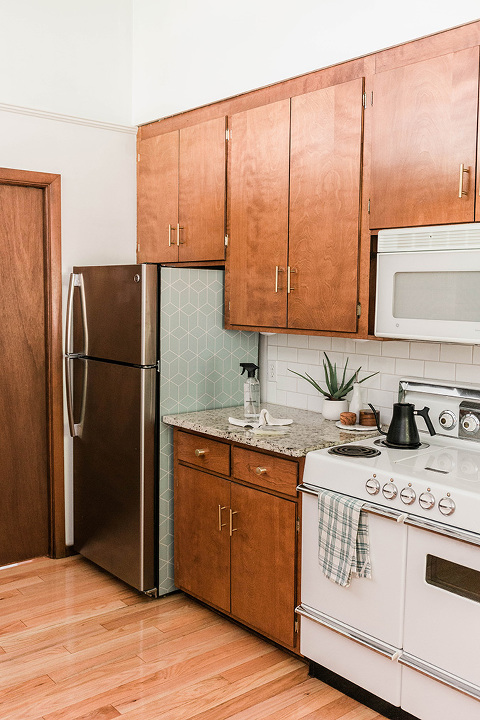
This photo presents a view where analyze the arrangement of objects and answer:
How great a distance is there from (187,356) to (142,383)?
0.27 metres

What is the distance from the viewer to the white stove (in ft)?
6.73

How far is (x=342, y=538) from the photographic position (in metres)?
2.36

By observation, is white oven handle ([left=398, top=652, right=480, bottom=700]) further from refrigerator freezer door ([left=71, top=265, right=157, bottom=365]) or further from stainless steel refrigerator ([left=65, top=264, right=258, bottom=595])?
refrigerator freezer door ([left=71, top=265, right=157, bottom=365])

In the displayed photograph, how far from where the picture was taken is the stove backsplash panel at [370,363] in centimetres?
276

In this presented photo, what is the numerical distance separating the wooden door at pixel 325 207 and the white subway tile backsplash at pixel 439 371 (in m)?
0.38

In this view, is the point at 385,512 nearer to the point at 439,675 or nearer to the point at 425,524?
the point at 425,524

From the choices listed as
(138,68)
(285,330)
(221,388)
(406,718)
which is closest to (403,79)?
(285,330)

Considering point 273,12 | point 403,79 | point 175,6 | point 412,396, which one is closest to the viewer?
point 403,79

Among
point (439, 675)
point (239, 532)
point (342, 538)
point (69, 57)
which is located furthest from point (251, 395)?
point (69, 57)

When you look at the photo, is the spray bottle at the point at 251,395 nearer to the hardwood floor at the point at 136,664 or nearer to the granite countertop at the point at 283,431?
the granite countertop at the point at 283,431

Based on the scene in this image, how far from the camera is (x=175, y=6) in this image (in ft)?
11.7

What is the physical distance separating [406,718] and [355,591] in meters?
0.44

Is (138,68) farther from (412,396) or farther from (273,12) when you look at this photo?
(412,396)

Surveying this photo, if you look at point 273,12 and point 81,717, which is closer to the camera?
point 81,717
